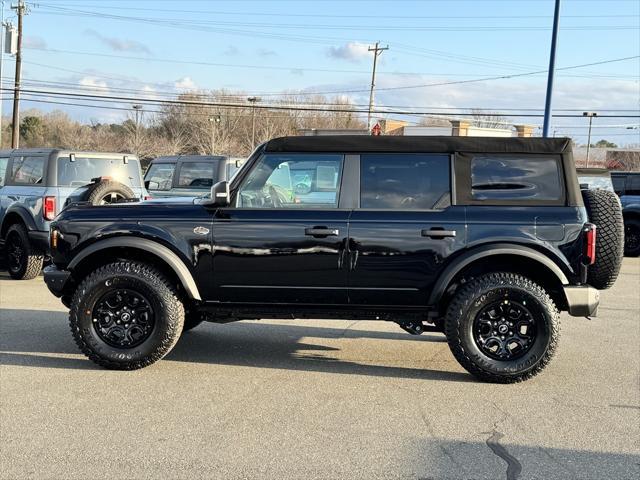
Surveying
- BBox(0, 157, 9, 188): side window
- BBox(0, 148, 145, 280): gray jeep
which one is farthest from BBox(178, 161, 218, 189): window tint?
Answer: BBox(0, 157, 9, 188): side window

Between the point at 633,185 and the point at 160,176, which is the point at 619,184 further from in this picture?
the point at 160,176

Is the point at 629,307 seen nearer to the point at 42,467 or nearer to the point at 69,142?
the point at 42,467

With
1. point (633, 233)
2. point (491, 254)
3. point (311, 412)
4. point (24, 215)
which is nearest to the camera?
point (311, 412)

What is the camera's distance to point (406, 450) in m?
3.90

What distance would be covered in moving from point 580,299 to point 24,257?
8254 millimetres

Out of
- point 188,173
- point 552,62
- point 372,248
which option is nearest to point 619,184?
point 552,62

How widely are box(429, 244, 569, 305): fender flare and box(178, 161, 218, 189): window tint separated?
8514 mm

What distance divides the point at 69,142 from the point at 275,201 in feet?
200

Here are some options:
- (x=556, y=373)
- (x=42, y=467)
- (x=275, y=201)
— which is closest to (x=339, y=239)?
(x=275, y=201)

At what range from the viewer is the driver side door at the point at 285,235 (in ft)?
17.1

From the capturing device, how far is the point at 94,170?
1038 cm

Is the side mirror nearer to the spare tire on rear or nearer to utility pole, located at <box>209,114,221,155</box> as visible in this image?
the spare tire on rear

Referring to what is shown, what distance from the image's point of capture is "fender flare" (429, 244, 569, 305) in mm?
5070

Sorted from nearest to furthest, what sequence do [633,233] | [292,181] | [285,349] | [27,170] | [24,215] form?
[292,181] → [285,349] → [24,215] → [27,170] → [633,233]
